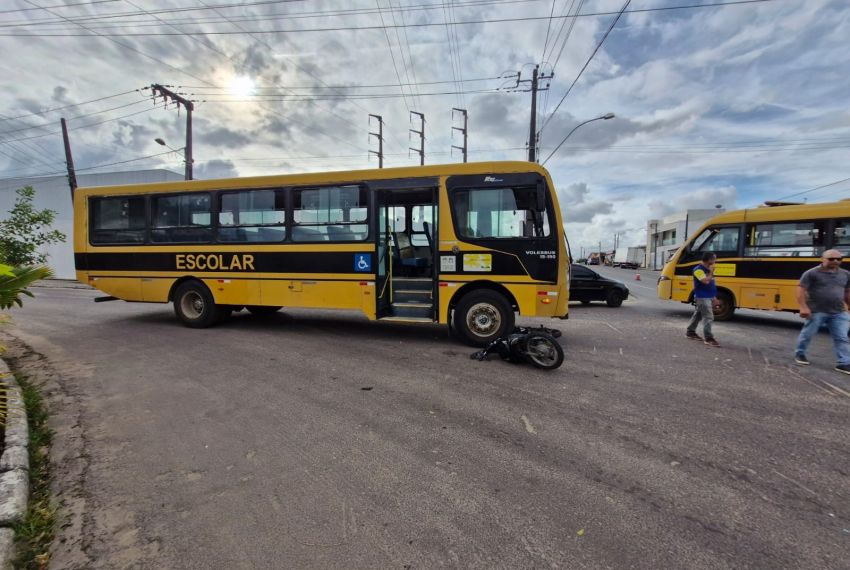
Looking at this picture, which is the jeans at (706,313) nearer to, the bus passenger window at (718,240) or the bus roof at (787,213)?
the bus passenger window at (718,240)

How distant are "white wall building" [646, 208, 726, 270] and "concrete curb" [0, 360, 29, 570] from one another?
55259 millimetres

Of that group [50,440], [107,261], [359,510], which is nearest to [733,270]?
[359,510]

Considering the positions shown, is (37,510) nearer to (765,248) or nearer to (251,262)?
(251,262)

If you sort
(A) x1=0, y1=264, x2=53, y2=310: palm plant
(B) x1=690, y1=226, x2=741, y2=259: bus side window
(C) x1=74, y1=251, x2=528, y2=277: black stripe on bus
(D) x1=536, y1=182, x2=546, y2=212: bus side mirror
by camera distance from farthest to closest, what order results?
1. (B) x1=690, y1=226, x2=741, y2=259: bus side window
2. (C) x1=74, y1=251, x2=528, y2=277: black stripe on bus
3. (D) x1=536, y1=182, x2=546, y2=212: bus side mirror
4. (A) x1=0, y1=264, x2=53, y2=310: palm plant

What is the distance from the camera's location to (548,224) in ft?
22.3

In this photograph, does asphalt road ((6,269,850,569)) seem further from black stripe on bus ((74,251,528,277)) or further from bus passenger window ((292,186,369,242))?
bus passenger window ((292,186,369,242))

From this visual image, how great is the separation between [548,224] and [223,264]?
20.4ft

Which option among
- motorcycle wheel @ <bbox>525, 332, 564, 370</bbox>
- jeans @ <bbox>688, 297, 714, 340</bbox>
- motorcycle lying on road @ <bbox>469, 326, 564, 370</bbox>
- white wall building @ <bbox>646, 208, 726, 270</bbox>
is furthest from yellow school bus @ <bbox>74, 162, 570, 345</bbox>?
white wall building @ <bbox>646, 208, 726, 270</bbox>

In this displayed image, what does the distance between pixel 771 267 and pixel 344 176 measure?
9700 millimetres

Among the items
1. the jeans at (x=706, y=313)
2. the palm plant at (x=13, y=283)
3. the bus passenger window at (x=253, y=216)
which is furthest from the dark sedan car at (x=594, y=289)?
the palm plant at (x=13, y=283)

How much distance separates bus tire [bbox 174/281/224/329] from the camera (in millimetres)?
8398

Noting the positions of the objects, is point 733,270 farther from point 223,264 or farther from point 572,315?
point 223,264

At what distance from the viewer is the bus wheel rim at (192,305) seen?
8.57 meters

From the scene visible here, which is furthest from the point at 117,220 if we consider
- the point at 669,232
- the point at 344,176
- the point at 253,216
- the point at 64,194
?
the point at 669,232
